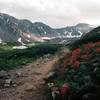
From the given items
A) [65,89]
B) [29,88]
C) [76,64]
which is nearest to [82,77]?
[65,89]

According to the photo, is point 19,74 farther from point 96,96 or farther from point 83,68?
point 96,96

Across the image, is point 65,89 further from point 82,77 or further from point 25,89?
point 25,89

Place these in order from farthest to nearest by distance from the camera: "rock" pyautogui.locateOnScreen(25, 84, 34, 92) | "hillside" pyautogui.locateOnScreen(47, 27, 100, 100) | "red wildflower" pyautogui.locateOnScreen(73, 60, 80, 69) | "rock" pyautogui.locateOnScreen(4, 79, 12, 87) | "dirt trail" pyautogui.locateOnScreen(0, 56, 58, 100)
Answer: "rock" pyautogui.locateOnScreen(4, 79, 12, 87) → "rock" pyautogui.locateOnScreen(25, 84, 34, 92) → "red wildflower" pyautogui.locateOnScreen(73, 60, 80, 69) → "dirt trail" pyautogui.locateOnScreen(0, 56, 58, 100) → "hillside" pyautogui.locateOnScreen(47, 27, 100, 100)

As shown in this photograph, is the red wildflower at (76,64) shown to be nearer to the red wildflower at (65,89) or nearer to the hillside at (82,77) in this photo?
the hillside at (82,77)

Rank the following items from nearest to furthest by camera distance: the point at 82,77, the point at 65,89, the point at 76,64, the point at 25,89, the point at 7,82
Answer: the point at 65,89 < the point at 82,77 < the point at 76,64 < the point at 25,89 < the point at 7,82

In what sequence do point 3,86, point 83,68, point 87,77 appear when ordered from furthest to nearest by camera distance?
point 3,86, point 83,68, point 87,77

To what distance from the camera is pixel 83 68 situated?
18.0m

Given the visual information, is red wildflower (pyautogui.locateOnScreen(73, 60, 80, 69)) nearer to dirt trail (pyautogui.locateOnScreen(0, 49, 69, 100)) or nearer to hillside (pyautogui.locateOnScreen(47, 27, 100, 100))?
hillside (pyautogui.locateOnScreen(47, 27, 100, 100))

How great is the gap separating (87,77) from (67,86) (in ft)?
3.82

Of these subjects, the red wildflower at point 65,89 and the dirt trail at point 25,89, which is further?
the dirt trail at point 25,89

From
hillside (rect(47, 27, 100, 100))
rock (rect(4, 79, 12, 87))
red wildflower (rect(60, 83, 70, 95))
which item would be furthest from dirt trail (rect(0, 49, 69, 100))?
red wildflower (rect(60, 83, 70, 95))

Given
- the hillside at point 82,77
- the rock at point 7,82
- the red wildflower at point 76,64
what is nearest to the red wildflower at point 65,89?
the hillside at point 82,77

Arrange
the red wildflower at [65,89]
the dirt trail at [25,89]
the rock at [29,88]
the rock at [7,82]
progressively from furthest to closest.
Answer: the rock at [7,82] < the rock at [29,88] < the dirt trail at [25,89] < the red wildflower at [65,89]

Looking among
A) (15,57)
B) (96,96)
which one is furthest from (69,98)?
(15,57)
